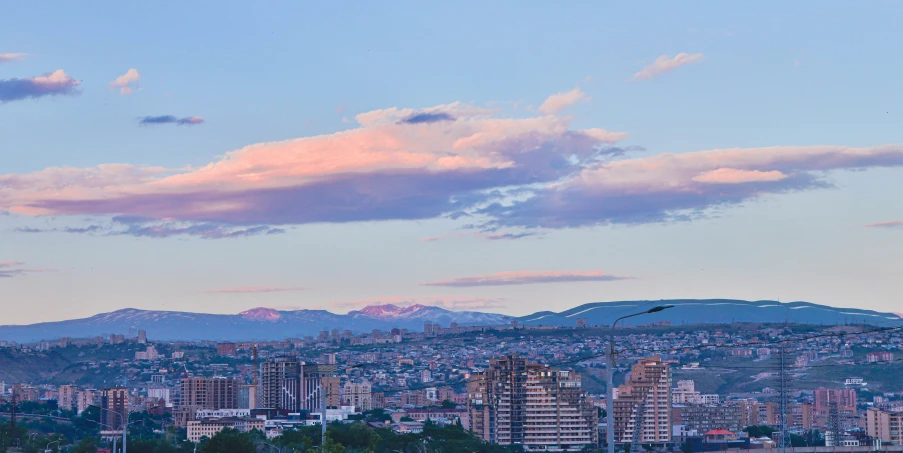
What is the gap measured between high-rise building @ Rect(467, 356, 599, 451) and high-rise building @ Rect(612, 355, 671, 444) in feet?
19.9

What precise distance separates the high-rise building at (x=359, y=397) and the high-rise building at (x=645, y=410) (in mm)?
43133

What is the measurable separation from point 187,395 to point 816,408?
268ft

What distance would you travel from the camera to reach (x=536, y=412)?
131m

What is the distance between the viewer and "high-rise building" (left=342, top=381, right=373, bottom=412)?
181 m

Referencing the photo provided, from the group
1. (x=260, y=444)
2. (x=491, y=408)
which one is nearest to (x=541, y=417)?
(x=491, y=408)

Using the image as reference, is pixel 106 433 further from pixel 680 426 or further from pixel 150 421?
pixel 680 426

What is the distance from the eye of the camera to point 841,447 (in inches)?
4744

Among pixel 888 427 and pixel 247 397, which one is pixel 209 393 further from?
pixel 888 427

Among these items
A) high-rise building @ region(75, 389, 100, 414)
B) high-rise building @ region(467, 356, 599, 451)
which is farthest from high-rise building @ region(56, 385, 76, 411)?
high-rise building @ region(467, 356, 599, 451)

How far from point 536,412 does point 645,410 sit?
13.8 metres

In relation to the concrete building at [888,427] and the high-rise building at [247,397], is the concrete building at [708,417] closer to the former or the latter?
the concrete building at [888,427]

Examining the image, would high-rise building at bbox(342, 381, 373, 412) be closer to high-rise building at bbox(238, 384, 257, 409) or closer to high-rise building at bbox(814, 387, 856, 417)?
high-rise building at bbox(238, 384, 257, 409)

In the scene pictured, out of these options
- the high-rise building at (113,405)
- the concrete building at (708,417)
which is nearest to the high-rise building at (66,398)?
the high-rise building at (113,405)

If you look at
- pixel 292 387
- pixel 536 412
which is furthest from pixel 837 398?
pixel 292 387
